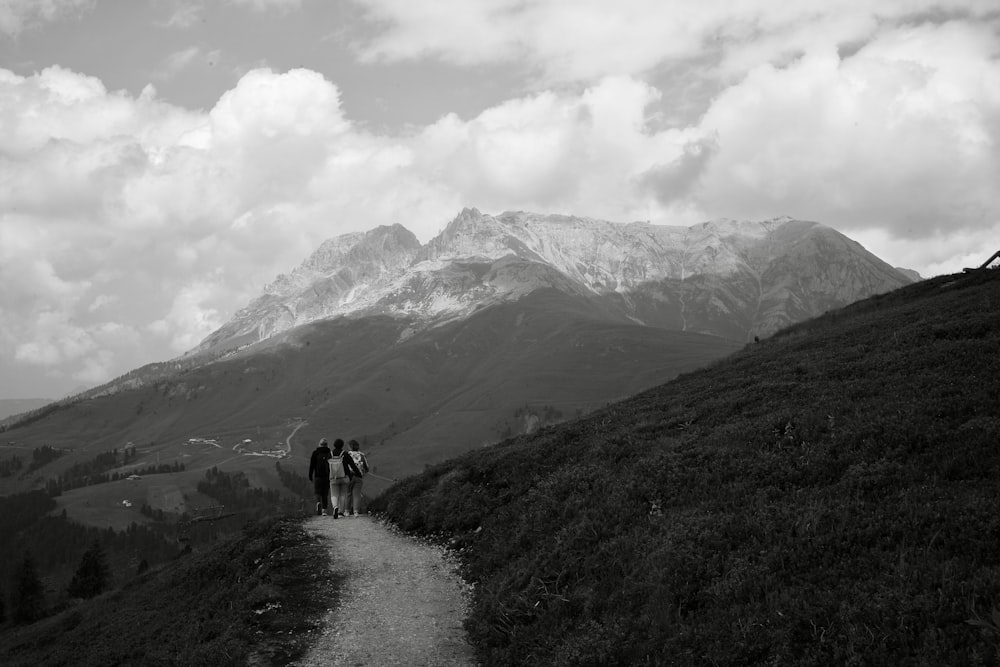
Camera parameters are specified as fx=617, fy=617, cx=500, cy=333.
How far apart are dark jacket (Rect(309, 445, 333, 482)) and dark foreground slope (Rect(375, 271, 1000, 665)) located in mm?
6554

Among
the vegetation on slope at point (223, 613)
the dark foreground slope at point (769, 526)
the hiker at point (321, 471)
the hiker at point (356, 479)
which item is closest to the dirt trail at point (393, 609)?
the vegetation on slope at point (223, 613)

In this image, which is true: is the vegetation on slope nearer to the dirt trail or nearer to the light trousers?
the dirt trail

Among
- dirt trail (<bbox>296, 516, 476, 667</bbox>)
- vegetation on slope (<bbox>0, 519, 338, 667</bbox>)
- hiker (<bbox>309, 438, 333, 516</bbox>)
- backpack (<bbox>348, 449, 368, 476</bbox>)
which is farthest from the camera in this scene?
hiker (<bbox>309, 438, 333, 516</bbox>)

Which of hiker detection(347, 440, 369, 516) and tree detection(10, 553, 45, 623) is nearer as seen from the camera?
Answer: hiker detection(347, 440, 369, 516)

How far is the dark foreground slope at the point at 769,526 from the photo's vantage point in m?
10.1

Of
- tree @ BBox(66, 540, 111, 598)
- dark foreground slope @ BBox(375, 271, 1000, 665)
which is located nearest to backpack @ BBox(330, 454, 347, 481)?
dark foreground slope @ BBox(375, 271, 1000, 665)

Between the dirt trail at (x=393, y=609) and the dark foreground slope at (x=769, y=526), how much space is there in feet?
2.87

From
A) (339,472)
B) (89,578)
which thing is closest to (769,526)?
(339,472)

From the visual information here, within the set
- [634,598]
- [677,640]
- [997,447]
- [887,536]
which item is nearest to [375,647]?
[634,598]

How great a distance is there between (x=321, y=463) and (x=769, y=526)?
25106 mm

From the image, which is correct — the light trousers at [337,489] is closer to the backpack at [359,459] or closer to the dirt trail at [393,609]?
the backpack at [359,459]

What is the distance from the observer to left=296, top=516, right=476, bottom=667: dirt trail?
1509cm

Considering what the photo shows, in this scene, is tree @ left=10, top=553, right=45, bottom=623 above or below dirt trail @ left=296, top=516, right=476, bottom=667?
below

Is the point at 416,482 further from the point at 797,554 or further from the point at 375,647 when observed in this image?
the point at 797,554
